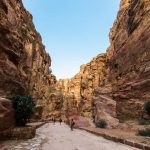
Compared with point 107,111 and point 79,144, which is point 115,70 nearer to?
point 107,111

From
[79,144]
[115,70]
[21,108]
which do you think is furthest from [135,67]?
[21,108]

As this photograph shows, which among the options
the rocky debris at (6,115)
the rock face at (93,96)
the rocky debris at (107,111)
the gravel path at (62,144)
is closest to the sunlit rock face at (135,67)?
the rocky debris at (107,111)

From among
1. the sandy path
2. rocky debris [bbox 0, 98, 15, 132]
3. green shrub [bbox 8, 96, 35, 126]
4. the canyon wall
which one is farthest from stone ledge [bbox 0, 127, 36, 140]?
the canyon wall

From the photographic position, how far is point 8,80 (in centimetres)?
1795

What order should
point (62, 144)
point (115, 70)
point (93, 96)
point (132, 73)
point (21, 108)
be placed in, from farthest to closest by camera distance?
point (115, 70), point (93, 96), point (132, 73), point (21, 108), point (62, 144)

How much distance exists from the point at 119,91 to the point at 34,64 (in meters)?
28.1

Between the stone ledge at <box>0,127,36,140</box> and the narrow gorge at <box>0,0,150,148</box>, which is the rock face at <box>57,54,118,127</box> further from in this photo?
the stone ledge at <box>0,127,36,140</box>

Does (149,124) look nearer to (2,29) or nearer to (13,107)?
(13,107)

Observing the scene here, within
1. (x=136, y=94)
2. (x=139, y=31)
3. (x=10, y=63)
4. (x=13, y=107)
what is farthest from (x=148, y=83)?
(x=13, y=107)

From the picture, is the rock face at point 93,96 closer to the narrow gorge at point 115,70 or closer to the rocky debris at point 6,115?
the narrow gorge at point 115,70

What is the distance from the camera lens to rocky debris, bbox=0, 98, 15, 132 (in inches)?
424

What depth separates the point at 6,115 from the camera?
11.1 m

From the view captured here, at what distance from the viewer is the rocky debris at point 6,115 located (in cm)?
1077

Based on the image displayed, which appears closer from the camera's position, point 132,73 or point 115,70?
point 132,73
